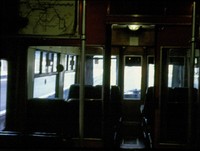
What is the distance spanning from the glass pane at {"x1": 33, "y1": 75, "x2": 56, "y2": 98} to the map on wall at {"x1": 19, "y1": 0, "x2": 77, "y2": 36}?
78.7 inches

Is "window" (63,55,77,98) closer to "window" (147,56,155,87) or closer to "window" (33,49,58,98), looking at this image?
"window" (33,49,58,98)

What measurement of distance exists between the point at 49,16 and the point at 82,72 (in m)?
1.68

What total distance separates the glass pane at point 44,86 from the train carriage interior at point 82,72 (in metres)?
0.02

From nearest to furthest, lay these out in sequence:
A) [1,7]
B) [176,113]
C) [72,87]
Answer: [1,7] → [176,113] → [72,87]

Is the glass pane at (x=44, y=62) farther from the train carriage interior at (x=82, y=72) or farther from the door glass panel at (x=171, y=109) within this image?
the door glass panel at (x=171, y=109)

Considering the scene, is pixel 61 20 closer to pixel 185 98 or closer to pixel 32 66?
pixel 32 66

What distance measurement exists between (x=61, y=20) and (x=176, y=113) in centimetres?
390

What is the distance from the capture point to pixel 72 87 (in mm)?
9992

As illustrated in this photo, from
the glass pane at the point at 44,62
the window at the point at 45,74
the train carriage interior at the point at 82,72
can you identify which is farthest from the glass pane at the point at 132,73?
the glass pane at the point at 44,62

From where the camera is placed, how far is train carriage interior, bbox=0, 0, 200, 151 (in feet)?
19.1

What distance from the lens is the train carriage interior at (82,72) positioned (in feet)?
19.1

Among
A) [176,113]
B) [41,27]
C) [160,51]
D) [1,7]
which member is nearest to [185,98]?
[176,113]

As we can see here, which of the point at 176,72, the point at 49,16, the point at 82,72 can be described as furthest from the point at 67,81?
the point at 82,72

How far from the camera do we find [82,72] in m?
4.61
